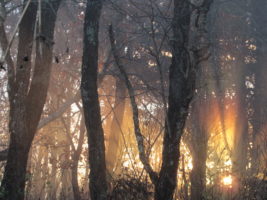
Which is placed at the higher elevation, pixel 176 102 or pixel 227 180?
pixel 176 102

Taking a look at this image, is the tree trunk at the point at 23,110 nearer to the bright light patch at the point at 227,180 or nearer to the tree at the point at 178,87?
the tree at the point at 178,87

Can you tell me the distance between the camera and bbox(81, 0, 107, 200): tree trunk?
7.10 m

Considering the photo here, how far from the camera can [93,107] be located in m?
7.55

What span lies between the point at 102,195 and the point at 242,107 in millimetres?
12598

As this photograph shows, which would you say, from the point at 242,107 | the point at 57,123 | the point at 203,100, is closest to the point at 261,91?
the point at 242,107

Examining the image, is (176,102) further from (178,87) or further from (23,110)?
(23,110)

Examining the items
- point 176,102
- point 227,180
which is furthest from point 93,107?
point 227,180

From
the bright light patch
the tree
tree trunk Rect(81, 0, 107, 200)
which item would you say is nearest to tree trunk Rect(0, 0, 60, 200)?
tree trunk Rect(81, 0, 107, 200)

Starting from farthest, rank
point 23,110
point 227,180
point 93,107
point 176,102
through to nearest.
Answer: point 227,180
point 93,107
point 23,110
point 176,102

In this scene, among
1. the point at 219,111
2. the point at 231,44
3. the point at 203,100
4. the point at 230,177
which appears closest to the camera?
the point at 230,177

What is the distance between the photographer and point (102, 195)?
22.7 ft

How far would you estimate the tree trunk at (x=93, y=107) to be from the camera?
7098 mm

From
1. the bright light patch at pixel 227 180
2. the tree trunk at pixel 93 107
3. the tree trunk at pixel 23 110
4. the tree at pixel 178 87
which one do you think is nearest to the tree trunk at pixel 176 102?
the tree at pixel 178 87

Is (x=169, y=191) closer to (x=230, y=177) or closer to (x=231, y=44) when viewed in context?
(x=230, y=177)
